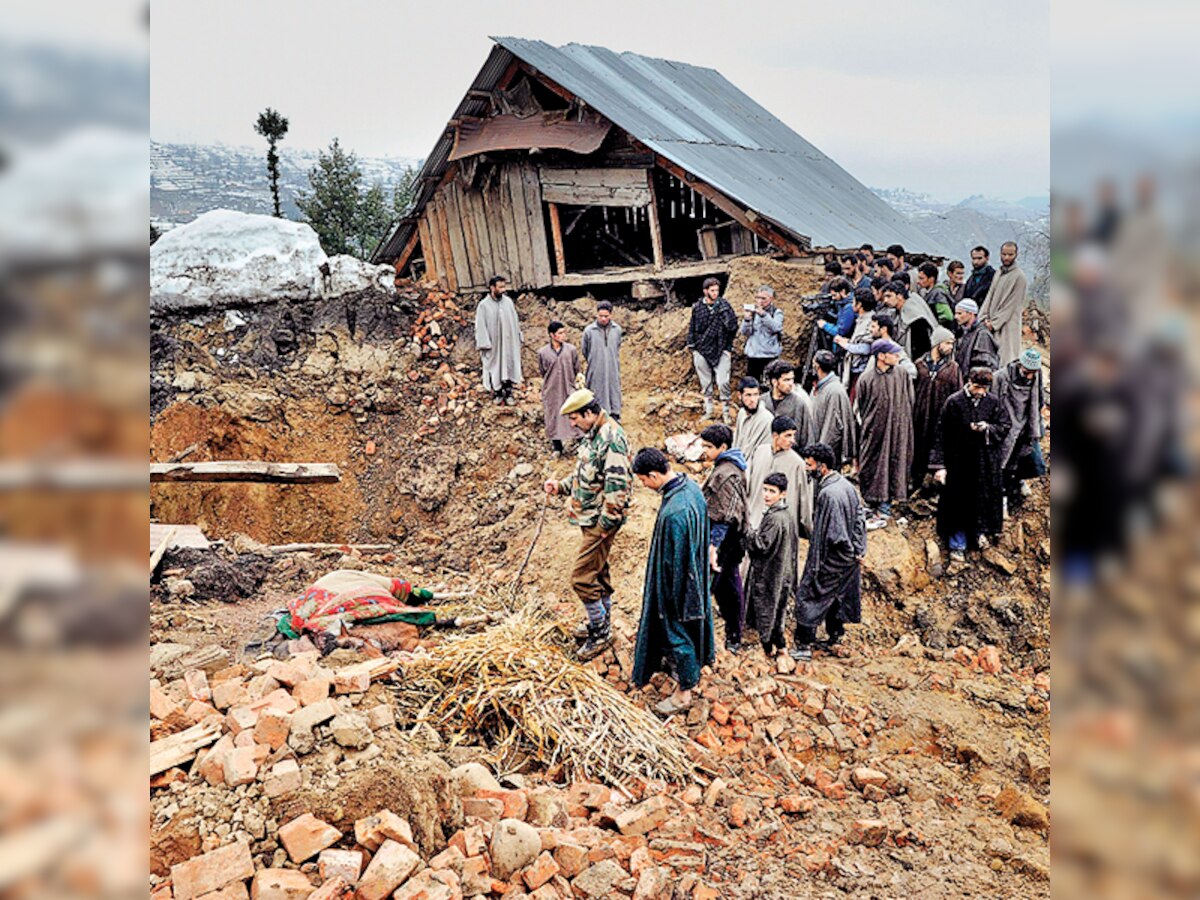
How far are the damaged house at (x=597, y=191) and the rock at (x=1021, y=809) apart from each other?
7.18 m

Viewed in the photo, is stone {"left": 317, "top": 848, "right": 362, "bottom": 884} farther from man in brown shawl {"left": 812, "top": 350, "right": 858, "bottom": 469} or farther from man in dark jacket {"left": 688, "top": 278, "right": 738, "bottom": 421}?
man in dark jacket {"left": 688, "top": 278, "right": 738, "bottom": 421}

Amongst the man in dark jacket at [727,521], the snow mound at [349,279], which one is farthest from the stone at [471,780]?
the snow mound at [349,279]

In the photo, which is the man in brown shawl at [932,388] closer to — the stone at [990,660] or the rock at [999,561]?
the rock at [999,561]

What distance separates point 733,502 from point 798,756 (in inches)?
63.1

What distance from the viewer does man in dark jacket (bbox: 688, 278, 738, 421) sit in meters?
9.16

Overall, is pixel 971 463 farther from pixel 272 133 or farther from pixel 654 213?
pixel 272 133

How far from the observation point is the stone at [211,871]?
319 cm

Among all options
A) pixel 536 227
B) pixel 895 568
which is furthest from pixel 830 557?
pixel 536 227

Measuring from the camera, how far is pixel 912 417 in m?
7.18

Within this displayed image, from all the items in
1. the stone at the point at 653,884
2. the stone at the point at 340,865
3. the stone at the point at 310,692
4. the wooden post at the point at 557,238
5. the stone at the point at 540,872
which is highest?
the wooden post at the point at 557,238

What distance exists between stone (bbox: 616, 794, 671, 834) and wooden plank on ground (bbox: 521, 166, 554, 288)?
988 centimetres

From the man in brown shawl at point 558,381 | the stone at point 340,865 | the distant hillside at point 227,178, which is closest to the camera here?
the stone at point 340,865
